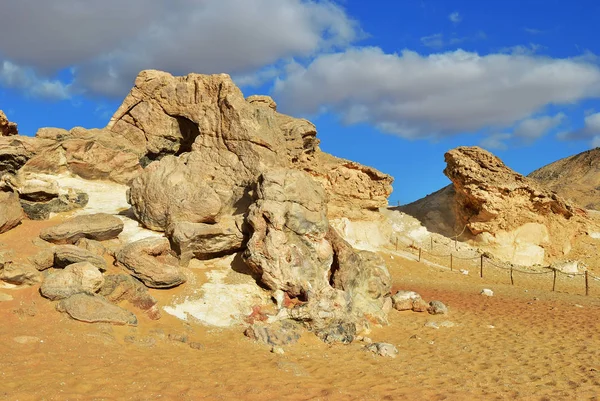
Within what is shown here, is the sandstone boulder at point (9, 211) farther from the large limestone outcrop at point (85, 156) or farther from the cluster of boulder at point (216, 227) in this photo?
the large limestone outcrop at point (85, 156)

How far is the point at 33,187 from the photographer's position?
39.9ft

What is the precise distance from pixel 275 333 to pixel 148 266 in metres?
3.04

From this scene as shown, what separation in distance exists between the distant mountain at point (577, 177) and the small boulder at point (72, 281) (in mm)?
45032

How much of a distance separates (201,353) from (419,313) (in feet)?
22.7

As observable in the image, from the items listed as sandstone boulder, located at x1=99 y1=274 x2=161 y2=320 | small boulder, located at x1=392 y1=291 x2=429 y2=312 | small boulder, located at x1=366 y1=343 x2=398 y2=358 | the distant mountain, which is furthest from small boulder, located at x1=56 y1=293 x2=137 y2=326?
the distant mountain

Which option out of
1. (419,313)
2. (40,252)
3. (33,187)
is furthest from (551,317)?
(33,187)

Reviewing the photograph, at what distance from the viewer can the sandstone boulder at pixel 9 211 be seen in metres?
10.7

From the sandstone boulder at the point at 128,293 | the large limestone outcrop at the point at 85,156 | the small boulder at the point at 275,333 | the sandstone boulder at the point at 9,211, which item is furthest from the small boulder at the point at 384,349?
the large limestone outcrop at the point at 85,156

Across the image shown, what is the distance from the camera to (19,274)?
870cm

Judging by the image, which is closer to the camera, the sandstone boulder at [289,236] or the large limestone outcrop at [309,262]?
the large limestone outcrop at [309,262]

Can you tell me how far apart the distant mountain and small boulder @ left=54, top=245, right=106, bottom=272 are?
146 feet

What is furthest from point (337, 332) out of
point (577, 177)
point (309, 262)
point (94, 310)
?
point (577, 177)

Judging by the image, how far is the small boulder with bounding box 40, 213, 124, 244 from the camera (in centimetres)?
1048

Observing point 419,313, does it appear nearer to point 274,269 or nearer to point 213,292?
point 274,269
